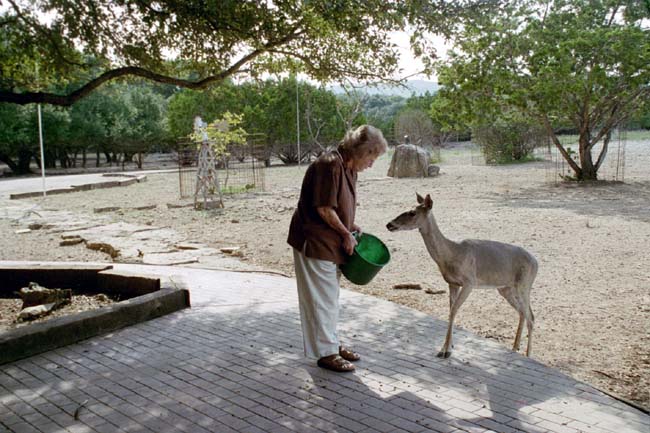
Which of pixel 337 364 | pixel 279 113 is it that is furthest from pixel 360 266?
pixel 279 113

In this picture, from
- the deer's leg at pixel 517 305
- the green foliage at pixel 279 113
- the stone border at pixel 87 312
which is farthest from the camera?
the green foliage at pixel 279 113

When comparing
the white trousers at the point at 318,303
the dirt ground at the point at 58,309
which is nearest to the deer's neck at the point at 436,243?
the white trousers at the point at 318,303

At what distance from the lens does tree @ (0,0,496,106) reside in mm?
6711

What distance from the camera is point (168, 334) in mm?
5566

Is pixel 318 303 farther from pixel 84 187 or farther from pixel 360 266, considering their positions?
pixel 84 187

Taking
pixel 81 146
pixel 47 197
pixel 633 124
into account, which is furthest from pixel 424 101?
pixel 47 197

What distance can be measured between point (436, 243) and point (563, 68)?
14.1 m

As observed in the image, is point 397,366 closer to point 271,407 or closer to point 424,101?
point 271,407

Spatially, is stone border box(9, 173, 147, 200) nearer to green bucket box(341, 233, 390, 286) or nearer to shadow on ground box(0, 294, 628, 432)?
shadow on ground box(0, 294, 628, 432)

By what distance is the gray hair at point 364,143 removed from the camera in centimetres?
440

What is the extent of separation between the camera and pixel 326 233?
14.6 feet

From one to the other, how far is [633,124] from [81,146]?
38.0 m

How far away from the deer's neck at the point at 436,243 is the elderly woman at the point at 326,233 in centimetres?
85

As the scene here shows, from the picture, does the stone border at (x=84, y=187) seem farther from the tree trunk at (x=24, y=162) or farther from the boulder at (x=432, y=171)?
the boulder at (x=432, y=171)
